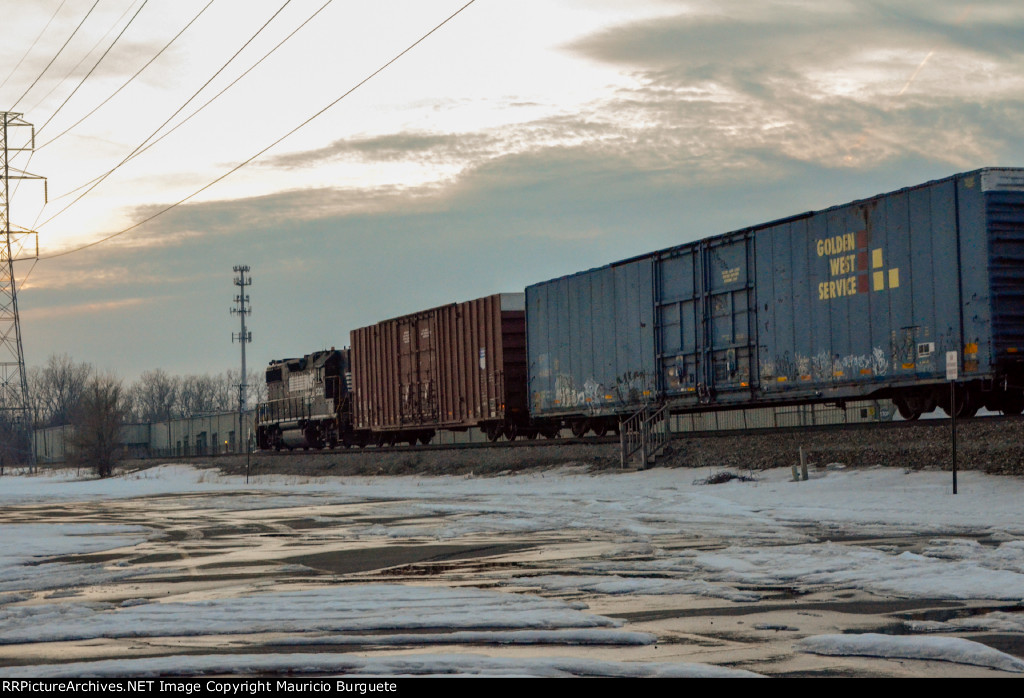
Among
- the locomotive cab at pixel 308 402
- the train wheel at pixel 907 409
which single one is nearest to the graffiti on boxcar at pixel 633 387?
the train wheel at pixel 907 409

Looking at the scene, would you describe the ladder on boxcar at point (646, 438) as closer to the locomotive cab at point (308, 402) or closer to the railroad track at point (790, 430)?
the railroad track at point (790, 430)

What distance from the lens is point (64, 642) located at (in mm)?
6836

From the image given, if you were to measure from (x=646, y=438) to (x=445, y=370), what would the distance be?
11.7 metres

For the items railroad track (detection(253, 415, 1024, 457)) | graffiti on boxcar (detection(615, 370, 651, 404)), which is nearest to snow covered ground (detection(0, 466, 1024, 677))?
railroad track (detection(253, 415, 1024, 457))

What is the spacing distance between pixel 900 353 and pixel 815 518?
6194mm

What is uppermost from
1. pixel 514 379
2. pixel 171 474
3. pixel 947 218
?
pixel 947 218

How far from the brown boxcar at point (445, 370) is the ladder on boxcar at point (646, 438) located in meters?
6.97

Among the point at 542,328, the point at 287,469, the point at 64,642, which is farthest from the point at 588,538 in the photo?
the point at 287,469

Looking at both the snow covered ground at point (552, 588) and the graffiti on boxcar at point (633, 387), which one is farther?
the graffiti on boxcar at point (633, 387)

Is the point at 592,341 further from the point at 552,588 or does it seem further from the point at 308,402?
the point at 308,402

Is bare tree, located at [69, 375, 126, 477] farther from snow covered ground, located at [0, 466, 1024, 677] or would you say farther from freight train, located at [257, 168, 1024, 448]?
snow covered ground, located at [0, 466, 1024, 677]

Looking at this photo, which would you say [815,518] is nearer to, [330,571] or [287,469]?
[330,571]

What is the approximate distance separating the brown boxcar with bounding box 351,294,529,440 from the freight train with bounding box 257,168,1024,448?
0.24 feet

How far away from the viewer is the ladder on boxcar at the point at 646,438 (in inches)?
1022
